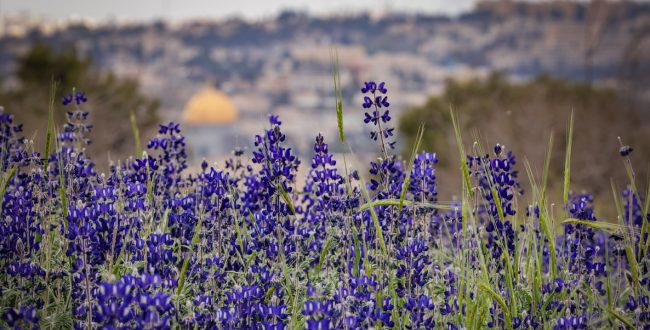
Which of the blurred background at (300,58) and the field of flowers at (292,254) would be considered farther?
the blurred background at (300,58)

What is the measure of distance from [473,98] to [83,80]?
27.6 metres

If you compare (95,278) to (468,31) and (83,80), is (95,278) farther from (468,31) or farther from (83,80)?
(468,31)

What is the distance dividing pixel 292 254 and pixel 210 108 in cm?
11429

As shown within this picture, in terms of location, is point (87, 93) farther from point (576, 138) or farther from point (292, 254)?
point (292, 254)

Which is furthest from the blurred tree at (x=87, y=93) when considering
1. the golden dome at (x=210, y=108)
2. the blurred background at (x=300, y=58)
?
the golden dome at (x=210, y=108)

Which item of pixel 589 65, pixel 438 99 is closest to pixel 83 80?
pixel 438 99

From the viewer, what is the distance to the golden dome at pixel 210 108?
113 metres

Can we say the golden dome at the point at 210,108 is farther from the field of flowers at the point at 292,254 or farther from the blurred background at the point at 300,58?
the field of flowers at the point at 292,254

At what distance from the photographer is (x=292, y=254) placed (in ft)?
11.5

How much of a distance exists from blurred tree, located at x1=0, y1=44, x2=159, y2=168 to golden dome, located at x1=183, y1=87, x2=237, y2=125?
51781 mm

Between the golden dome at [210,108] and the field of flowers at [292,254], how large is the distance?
350 ft

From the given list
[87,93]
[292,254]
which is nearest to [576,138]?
[87,93]

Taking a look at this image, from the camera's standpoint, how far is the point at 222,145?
10188 centimetres

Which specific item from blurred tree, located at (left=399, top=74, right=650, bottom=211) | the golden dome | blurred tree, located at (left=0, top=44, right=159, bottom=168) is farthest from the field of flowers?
the golden dome
